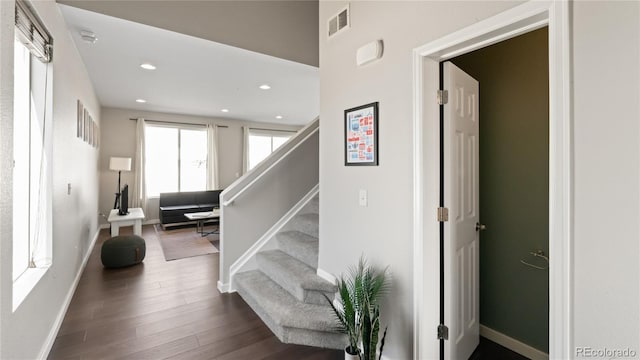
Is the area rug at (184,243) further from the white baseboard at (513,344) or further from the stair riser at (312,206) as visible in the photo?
the white baseboard at (513,344)

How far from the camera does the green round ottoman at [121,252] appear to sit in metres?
3.74

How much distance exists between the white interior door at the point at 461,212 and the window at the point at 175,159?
689 centimetres

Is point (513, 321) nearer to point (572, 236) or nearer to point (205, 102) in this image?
point (572, 236)

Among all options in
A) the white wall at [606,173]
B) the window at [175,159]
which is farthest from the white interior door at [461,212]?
the window at [175,159]

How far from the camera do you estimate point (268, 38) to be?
330 cm

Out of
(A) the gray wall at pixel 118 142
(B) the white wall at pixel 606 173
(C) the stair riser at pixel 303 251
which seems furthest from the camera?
(A) the gray wall at pixel 118 142

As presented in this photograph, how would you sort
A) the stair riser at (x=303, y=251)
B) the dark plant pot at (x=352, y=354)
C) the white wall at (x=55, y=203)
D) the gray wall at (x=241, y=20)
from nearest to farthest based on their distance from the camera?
the white wall at (x=55, y=203), the dark plant pot at (x=352, y=354), the gray wall at (x=241, y=20), the stair riser at (x=303, y=251)

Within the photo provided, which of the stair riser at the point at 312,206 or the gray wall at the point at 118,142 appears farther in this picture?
the gray wall at the point at 118,142

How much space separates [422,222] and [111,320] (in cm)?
271

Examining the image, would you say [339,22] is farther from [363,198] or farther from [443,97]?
[363,198]

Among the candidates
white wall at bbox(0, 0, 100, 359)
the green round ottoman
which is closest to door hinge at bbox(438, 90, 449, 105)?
white wall at bbox(0, 0, 100, 359)

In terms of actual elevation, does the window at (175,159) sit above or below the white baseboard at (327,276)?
above

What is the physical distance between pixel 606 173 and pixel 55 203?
3.41 metres

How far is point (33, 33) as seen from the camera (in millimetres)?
1787
